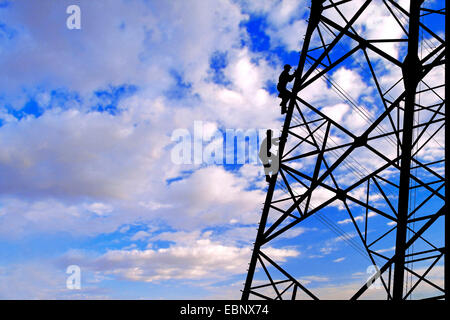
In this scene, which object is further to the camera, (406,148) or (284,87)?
(284,87)

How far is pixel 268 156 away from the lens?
12.0 m

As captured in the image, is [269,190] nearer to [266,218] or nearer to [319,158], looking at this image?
[266,218]

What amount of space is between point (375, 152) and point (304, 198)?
7.54 ft

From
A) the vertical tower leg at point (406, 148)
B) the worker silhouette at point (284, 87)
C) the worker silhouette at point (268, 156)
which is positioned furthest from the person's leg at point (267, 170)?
the vertical tower leg at point (406, 148)

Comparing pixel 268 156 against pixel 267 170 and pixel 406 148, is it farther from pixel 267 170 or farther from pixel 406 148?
pixel 406 148

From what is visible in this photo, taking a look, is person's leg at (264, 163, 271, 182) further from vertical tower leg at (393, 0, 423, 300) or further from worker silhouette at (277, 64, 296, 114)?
vertical tower leg at (393, 0, 423, 300)

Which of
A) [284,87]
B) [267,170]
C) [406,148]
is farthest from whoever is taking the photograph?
[284,87]

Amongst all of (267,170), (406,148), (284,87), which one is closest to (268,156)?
(267,170)

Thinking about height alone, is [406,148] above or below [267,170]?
below

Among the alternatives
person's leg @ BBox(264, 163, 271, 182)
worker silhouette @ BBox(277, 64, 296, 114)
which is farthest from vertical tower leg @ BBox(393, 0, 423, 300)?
person's leg @ BBox(264, 163, 271, 182)

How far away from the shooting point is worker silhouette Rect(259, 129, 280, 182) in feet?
38.5
